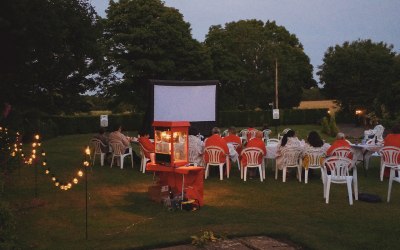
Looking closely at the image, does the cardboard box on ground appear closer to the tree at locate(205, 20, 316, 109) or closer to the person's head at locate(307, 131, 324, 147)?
the person's head at locate(307, 131, 324, 147)

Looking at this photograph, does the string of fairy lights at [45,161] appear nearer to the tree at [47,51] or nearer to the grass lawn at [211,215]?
the grass lawn at [211,215]

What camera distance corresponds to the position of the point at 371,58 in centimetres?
4284

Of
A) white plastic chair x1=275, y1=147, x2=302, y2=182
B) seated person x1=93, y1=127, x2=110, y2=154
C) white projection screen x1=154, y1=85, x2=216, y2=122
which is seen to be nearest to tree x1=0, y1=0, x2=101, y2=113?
white projection screen x1=154, y1=85, x2=216, y2=122

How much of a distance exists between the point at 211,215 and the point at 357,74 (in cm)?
3802

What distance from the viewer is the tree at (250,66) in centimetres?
4147

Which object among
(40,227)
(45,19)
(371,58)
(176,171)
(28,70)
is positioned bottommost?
(40,227)

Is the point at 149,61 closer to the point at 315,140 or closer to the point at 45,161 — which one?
the point at 315,140

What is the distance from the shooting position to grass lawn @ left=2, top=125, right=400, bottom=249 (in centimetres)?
659

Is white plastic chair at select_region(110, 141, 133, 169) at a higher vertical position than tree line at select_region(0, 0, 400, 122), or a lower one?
lower

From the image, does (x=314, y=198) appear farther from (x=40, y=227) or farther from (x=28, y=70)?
(x=28, y=70)

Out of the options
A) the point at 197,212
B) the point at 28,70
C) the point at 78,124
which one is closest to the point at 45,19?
the point at 28,70

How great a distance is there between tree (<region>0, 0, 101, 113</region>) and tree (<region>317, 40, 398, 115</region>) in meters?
25.6

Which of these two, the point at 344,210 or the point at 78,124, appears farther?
the point at 78,124

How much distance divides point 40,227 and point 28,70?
12540 millimetres
